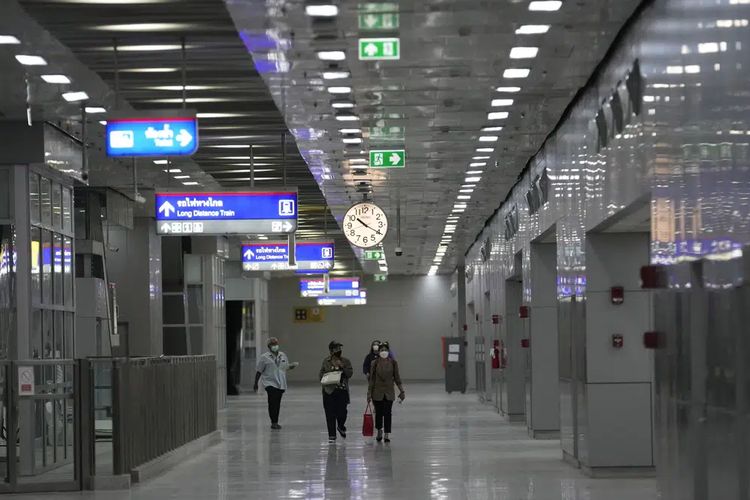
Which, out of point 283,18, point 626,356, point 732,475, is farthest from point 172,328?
point 732,475

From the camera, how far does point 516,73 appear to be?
47.2ft

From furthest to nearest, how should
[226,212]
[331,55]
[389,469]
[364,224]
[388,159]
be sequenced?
[364,224], [226,212], [388,159], [389,469], [331,55]

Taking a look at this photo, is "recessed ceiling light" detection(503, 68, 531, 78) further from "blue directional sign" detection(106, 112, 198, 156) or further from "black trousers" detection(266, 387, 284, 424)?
"black trousers" detection(266, 387, 284, 424)

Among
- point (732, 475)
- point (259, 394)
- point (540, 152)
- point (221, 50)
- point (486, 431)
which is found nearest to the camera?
point (732, 475)

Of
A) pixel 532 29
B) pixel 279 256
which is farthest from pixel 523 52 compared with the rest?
pixel 279 256

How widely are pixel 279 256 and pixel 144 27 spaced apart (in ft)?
56.8

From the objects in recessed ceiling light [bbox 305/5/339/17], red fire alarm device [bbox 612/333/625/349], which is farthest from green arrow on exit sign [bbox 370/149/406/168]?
recessed ceiling light [bbox 305/5/339/17]

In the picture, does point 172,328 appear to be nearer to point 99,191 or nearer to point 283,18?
point 99,191

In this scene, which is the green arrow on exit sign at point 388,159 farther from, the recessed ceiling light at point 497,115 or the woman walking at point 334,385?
the woman walking at point 334,385

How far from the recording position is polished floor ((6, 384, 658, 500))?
14250 mm

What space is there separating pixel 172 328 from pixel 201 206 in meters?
14.2

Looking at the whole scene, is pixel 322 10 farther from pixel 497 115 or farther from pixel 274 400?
pixel 274 400

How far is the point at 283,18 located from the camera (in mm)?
11570

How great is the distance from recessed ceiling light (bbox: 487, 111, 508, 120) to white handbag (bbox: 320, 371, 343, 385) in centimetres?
585
